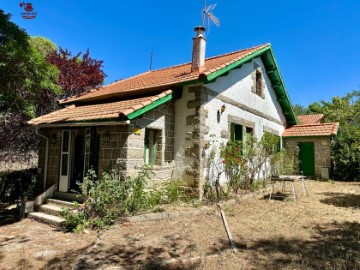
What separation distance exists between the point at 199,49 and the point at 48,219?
6.79 m

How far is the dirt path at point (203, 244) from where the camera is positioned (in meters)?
4.04

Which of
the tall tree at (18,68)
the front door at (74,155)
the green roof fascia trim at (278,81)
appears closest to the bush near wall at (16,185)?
the front door at (74,155)

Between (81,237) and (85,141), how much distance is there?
332cm

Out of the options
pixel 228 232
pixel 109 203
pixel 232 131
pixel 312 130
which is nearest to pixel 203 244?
pixel 228 232

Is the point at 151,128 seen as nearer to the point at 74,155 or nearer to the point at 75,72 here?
the point at 74,155

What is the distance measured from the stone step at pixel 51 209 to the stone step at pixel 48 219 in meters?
0.12

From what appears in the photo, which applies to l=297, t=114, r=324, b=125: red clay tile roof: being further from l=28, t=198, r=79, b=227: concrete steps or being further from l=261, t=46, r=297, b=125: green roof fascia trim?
l=28, t=198, r=79, b=227: concrete steps

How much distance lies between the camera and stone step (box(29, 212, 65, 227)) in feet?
20.5

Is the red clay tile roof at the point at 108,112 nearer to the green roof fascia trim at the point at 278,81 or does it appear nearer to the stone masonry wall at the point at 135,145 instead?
the stone masonry wall at the point at 135,145

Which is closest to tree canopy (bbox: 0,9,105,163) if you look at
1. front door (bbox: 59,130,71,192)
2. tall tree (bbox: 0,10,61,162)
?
tall tree (bbox: 0,10,61,162)

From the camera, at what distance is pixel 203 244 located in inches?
189

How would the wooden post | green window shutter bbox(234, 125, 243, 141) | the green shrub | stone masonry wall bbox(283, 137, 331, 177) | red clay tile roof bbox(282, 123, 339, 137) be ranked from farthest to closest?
red clay tile roof bbox(282, 123, 339, 137) → stone masonry wall bbox(283, 137, 331, 177) → green window shutter bbox(234, 125, 243, 141) → the green shrub → the wooden post

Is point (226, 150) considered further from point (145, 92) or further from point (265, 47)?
point (265, 47)

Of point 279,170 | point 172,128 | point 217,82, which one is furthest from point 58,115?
point 279,170
